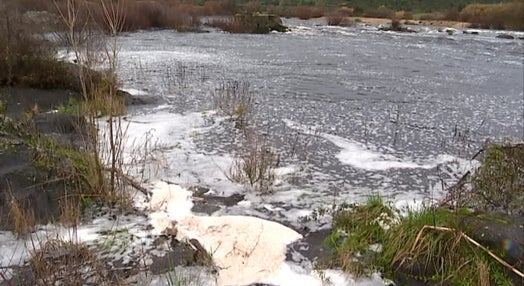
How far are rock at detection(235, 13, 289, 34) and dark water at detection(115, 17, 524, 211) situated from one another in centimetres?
552

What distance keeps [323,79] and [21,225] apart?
37.7 feet

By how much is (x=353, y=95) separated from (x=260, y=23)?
19.4 meters

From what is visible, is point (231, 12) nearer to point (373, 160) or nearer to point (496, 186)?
point (373, 160)

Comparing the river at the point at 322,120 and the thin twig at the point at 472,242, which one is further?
the river at the point at 322,120

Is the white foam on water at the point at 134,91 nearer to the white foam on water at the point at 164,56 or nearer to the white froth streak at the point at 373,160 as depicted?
the white foam on water at the point at 164,56

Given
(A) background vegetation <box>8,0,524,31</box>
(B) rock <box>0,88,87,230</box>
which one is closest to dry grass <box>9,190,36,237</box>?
(B) rock <box>0,88,87,230</box>

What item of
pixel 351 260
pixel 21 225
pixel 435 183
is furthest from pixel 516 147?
pixel 21 225

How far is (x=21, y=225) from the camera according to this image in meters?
4.61

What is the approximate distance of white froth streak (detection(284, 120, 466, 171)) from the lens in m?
7.48

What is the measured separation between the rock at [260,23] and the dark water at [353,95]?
217 inches

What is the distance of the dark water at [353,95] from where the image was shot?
25.4 ft

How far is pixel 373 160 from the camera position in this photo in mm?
7730

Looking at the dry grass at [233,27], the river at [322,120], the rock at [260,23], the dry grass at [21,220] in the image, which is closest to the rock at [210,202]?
the river at [322,120]

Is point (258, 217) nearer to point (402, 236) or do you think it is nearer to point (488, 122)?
point (402, 236)
